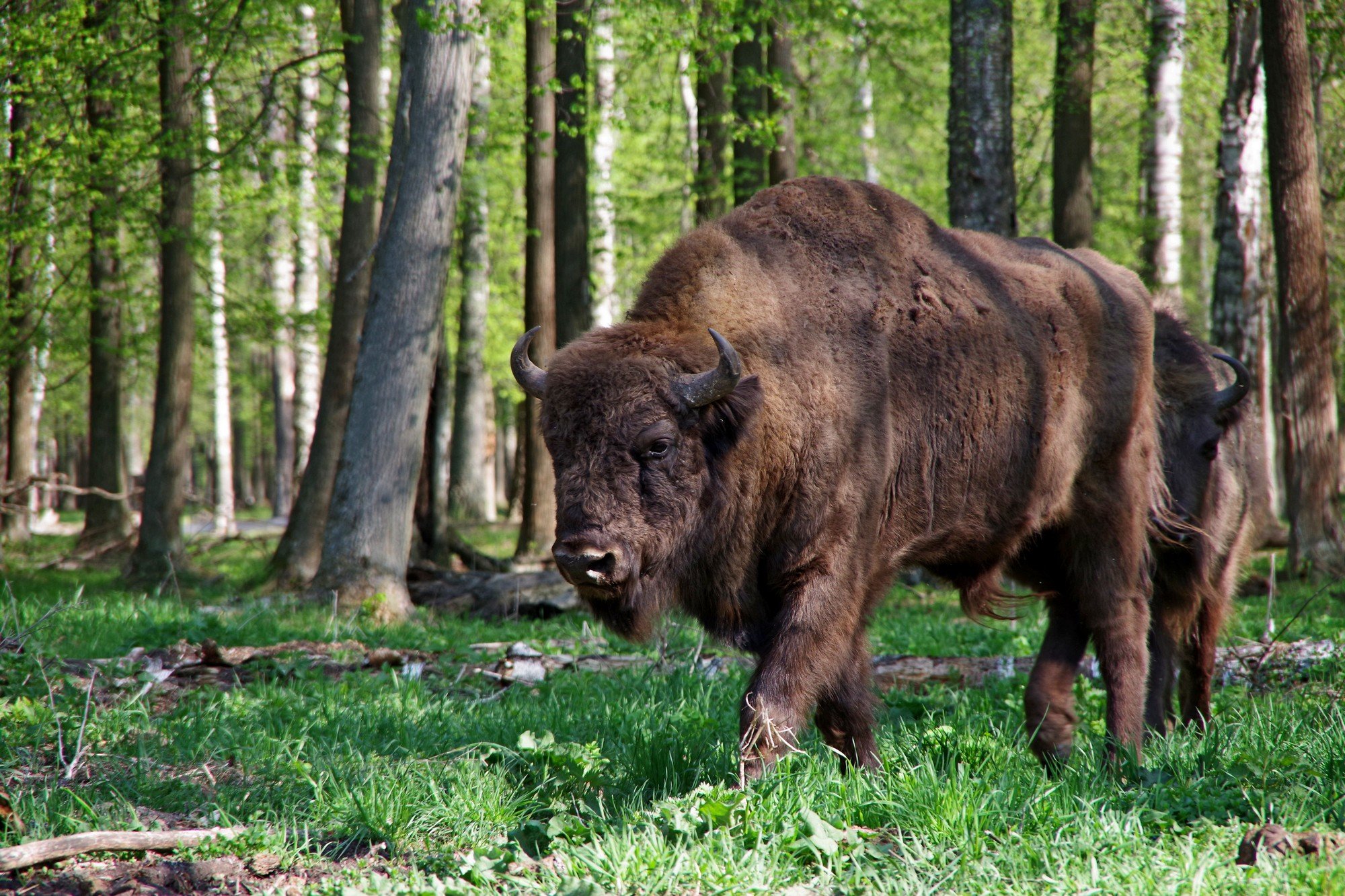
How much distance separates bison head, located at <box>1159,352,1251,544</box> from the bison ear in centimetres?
309

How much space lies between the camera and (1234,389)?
5.95m

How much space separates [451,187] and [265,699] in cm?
538

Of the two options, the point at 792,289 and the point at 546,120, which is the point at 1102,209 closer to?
the point at 546,120

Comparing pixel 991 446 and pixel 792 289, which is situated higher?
pixel 792 289

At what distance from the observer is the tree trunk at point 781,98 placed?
12062mm

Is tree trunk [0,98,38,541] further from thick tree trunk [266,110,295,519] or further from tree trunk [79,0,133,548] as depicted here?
thick tree trunk [266,110,295,519]

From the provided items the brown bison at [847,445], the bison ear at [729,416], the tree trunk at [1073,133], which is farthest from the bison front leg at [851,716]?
the tree trunk at [1073,133]

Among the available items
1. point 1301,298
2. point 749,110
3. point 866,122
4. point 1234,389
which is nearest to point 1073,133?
point 1301,298

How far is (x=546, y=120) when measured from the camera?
12469mm

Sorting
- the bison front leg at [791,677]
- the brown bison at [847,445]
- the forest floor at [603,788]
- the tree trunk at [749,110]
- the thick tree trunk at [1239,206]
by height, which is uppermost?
the tree trunk at [749,110]

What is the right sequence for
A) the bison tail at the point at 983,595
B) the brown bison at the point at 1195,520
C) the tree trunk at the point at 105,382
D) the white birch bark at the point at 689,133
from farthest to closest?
the white birch bark at the point at 689,133 → the tree trunk at the point at 105,382 → the brown bison at the point at 1195,520 → the bison tail at the point at 983,595

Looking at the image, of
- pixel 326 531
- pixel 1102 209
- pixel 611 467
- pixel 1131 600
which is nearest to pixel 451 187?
pixel 326 531

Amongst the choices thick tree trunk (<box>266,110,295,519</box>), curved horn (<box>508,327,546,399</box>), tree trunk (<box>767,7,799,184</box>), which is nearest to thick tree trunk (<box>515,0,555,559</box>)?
tree trunk (<box>767,7,799,184</box>)

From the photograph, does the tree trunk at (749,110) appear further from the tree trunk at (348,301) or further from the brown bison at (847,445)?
the brown bison at (847,445)
